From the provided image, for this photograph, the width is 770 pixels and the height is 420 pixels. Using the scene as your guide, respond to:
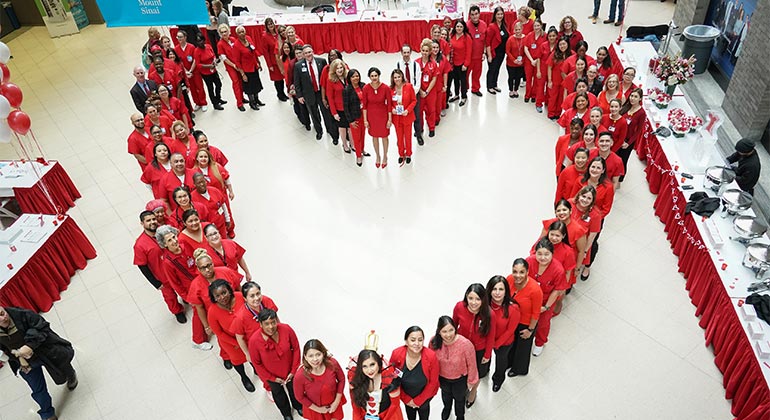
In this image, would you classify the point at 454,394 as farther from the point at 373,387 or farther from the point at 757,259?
the point at 757,259

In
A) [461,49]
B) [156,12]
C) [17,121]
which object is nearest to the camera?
[17,121]

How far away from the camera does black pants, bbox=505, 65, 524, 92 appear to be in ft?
27.5

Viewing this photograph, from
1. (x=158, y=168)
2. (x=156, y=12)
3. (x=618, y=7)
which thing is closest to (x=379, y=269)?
(x=158, y=168)

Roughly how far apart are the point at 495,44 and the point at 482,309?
5560 mm

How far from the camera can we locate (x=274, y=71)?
873 centimetres

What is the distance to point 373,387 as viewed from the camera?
3533 mm

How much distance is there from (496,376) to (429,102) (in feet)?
13.6

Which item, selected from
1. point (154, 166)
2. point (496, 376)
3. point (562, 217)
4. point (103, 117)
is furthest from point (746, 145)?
point (103, 117)

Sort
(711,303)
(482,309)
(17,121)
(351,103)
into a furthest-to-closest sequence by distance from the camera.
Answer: (351,103), (17,121), (711,303), (482,309)

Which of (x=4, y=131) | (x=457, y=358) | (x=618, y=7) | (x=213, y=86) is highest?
(x=4, y=131)

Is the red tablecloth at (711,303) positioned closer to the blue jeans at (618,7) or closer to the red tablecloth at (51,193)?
the blue jeans at (618,7)

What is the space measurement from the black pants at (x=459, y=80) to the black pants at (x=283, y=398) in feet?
17.7

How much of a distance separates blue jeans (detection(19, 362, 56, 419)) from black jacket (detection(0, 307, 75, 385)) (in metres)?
0.07

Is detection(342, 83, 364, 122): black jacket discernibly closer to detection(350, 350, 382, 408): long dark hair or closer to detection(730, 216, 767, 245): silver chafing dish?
detection(350, 350, 382, 408): long dark hair
